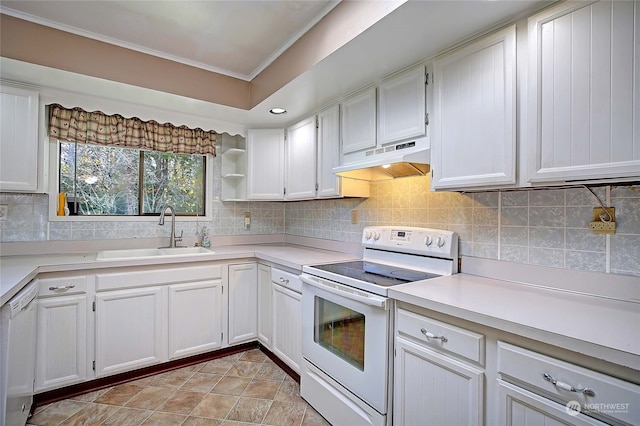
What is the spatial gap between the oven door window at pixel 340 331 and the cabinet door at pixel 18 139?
2198 millimetres

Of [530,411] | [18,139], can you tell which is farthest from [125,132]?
[530,411]

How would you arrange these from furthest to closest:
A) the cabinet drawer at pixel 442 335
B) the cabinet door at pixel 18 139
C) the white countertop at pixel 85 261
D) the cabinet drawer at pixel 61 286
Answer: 1. the cabinet door at pixel 18 139
2. the cabinet drawer at pixel 61 286
3. the white countertop at pixel 85 261
4. the cabinet drawer at pixel 442 335

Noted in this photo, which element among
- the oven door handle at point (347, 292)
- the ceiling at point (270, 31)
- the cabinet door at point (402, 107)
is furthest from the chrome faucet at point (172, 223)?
the cabinet door at point (402, 107)

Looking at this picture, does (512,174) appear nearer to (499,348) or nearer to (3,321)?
(499,348)

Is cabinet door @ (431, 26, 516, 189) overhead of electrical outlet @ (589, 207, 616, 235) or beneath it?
overhead

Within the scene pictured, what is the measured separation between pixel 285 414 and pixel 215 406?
1.54ft

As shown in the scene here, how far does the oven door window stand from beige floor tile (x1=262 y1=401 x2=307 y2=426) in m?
0.45

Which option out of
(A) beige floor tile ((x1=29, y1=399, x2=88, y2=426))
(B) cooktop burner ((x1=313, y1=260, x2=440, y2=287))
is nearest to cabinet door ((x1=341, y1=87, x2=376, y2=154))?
(B) cooktop burner ((x1=313, y1=260, x2=440, y2=287))

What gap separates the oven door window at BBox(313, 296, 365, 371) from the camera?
1676mm

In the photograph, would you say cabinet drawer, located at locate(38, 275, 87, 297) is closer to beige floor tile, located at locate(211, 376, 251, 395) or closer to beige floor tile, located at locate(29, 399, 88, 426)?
beige floor tile, located at locate(29, 399, 88, 426)

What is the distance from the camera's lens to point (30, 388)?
5.82 ft

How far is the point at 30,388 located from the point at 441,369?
2248mm

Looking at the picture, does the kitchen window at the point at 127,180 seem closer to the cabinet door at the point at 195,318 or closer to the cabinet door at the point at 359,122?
the cabinet door at the point at 195,318

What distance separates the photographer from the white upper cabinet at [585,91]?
41.8 inches
